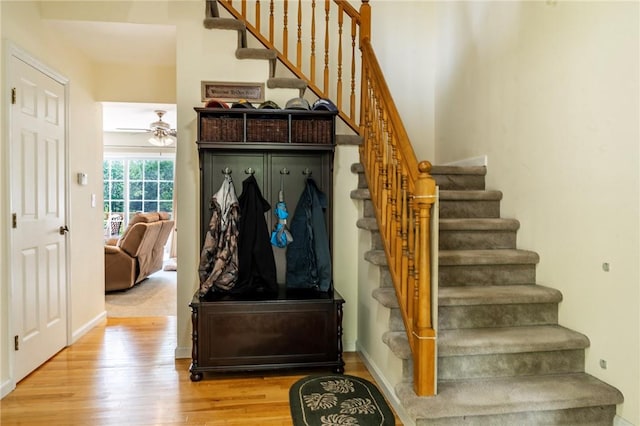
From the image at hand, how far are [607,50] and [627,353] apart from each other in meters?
1.52

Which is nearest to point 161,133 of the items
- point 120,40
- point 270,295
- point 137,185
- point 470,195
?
point 137,185

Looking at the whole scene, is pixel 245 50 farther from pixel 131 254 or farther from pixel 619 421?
pixel 131 254

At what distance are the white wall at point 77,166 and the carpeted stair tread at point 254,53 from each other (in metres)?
1.45

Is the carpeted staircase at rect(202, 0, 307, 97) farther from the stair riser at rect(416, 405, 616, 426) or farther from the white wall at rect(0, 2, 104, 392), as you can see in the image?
the stair riser at rect(416, 405, 616, 426)

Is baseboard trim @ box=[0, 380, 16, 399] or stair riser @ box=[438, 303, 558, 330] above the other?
stair riser @ box=[438, 303, 558, 330]

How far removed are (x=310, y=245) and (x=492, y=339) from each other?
1.44 m

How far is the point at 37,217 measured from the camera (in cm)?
291

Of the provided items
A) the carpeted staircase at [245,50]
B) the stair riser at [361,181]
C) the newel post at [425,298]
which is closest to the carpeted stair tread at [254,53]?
the carpeted staircase at [245,50]

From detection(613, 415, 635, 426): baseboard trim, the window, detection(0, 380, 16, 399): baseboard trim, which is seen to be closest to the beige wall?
detection(613, 415, 635, 426): baseboard trim

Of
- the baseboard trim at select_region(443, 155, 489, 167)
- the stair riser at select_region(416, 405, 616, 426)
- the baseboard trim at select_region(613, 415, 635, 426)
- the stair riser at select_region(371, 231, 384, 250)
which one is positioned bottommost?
the baseboard trim at select_region(613, 415, 635, 426)

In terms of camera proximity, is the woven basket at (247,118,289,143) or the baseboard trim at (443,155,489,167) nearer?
the woven basket at (247,118,289,143)

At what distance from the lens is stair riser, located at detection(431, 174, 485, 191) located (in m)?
3.22

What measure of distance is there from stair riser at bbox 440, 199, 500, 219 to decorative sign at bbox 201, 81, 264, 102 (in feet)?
5.50

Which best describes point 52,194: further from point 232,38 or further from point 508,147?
point 508,147
